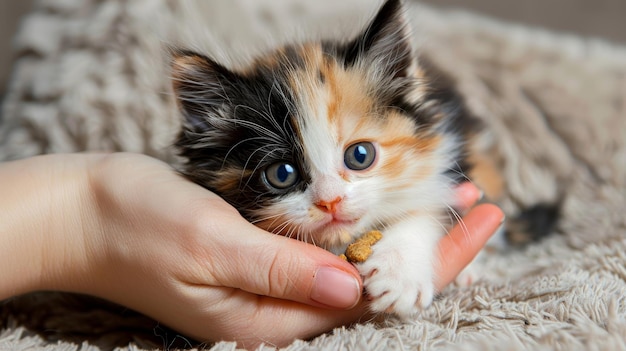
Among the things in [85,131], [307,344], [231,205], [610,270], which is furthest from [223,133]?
[610,270]

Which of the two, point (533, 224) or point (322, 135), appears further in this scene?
point (533, 224)

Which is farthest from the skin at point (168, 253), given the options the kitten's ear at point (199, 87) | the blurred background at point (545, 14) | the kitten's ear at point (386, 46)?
the blurred background at point (545, 14)

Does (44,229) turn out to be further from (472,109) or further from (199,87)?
(472,109)

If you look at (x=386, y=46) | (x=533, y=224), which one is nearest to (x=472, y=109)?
(x=533, y=224)

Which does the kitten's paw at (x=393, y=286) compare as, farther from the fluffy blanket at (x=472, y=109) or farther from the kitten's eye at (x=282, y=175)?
the kitten's eye at (x=282, y=175)

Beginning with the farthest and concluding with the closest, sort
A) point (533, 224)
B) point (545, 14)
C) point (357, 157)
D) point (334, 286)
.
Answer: point (545, 14)
point (533, 224)
point (357, 157)
point (334, 286)

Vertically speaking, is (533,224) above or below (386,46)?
below

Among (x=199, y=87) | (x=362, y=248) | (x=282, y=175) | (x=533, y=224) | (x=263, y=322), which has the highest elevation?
(x=199, y=87)

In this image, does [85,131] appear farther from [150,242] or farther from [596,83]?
[596,83]

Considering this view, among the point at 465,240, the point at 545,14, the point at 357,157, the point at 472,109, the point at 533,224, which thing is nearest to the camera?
the point at 357,157
